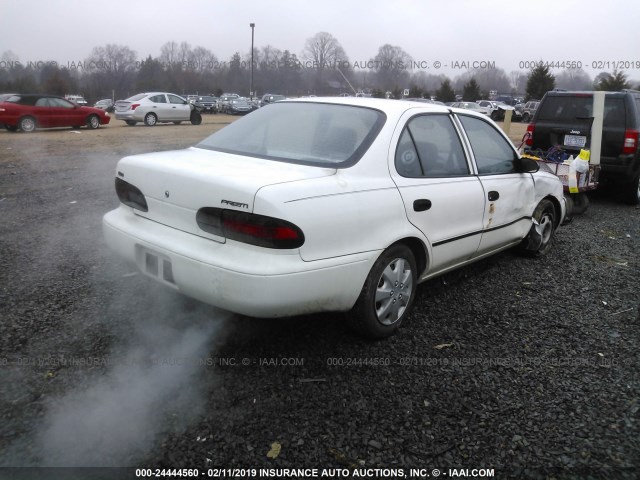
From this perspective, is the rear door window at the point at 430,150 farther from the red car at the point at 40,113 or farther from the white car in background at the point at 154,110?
the white car in background at the point at 154,110

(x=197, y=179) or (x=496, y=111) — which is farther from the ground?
(x=496, y=111)

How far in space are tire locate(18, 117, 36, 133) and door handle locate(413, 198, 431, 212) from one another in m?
16.8

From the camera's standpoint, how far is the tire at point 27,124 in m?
16.4

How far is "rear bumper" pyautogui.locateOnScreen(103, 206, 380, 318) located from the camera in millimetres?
2490

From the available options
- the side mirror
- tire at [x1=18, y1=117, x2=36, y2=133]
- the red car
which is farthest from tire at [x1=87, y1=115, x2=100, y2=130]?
the side mirror

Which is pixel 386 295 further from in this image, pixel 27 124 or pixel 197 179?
pixel 27 124

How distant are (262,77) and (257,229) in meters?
65.0

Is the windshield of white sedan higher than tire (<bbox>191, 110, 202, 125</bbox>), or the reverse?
tire (<bbox>191, 110, 202, 125</bbox>)

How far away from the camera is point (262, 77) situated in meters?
64.0

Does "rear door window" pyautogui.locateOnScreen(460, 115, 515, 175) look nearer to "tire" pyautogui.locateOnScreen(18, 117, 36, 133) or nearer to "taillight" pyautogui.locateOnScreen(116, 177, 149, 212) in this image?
"taillight" pyautogui.locateOnScreen(116, 177, 149, 212)

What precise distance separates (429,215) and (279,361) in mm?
1289

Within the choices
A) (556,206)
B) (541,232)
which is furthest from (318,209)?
(556,206)

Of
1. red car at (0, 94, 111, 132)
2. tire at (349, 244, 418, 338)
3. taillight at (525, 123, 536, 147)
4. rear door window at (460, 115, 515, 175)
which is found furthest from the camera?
red car at (0, 94, 111, 132)

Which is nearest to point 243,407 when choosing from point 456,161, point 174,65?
point 456,161
